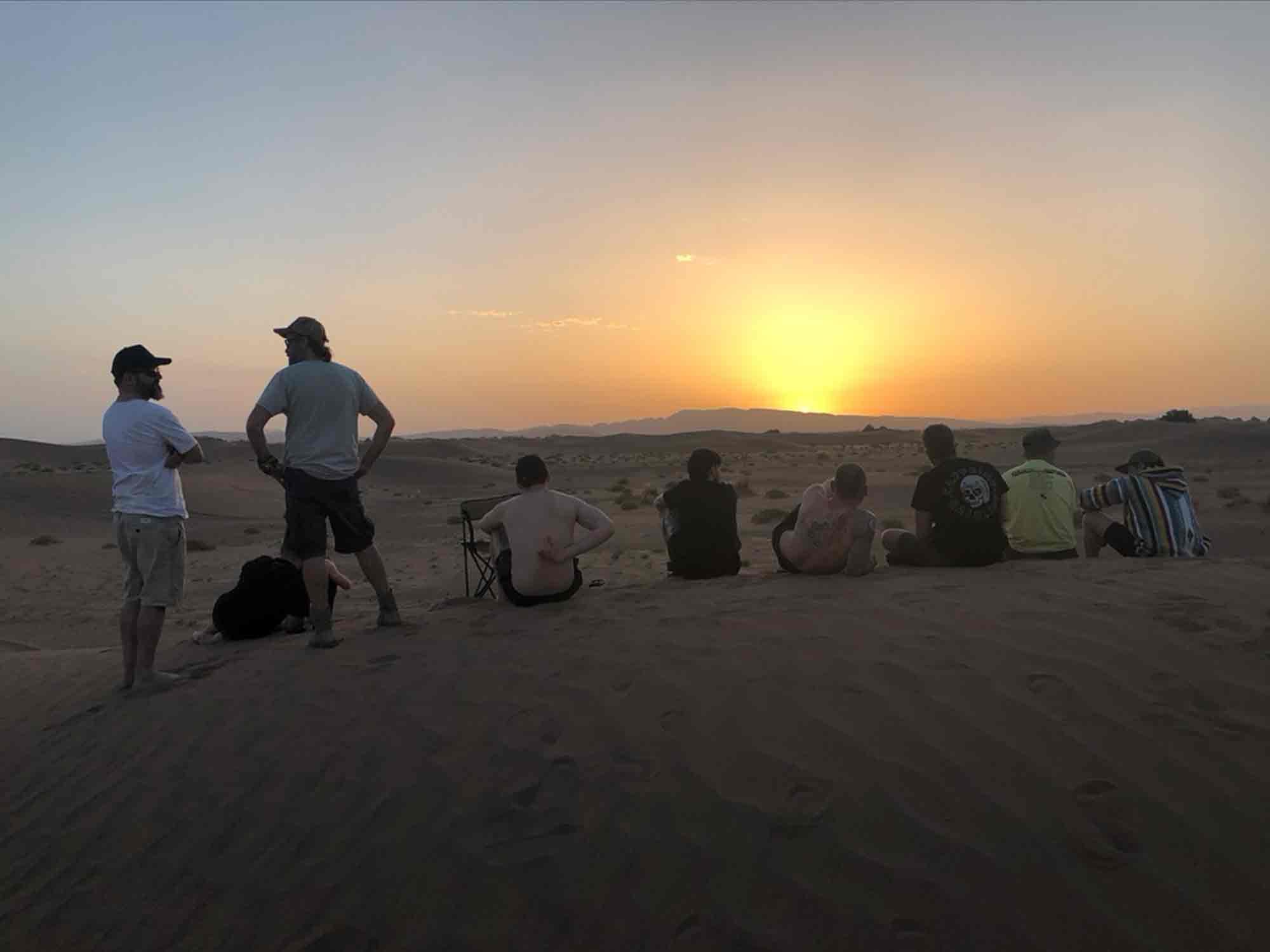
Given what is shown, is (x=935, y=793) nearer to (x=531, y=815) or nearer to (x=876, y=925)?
(x=876, y=925)

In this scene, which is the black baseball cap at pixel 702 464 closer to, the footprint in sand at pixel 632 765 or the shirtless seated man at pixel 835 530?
the shirtless seated man at pixel 835 530

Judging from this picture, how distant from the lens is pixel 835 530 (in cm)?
671

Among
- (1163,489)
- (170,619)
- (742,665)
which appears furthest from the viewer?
(170,619)

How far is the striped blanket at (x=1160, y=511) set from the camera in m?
6.82

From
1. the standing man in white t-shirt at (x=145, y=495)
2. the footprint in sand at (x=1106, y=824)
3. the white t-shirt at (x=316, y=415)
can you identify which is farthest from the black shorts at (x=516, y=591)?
the footprint in sand at (x=1106, y=824)

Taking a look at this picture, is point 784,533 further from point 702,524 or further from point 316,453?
point 316,453

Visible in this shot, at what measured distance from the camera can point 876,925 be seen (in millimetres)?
2830

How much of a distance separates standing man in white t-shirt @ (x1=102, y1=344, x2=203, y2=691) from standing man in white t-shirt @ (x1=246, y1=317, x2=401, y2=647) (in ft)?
1.78

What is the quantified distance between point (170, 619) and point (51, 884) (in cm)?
754

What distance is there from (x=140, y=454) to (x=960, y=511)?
5746mm

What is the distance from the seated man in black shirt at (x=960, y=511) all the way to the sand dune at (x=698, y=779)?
45 centimetres

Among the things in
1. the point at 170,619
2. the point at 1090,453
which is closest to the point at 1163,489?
the point at 170,619

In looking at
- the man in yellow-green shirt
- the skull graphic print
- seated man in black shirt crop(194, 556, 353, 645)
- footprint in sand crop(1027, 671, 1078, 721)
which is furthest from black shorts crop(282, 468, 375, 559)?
the man in yellow-green shirt

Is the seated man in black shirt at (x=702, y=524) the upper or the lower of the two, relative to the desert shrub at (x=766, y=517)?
upper
